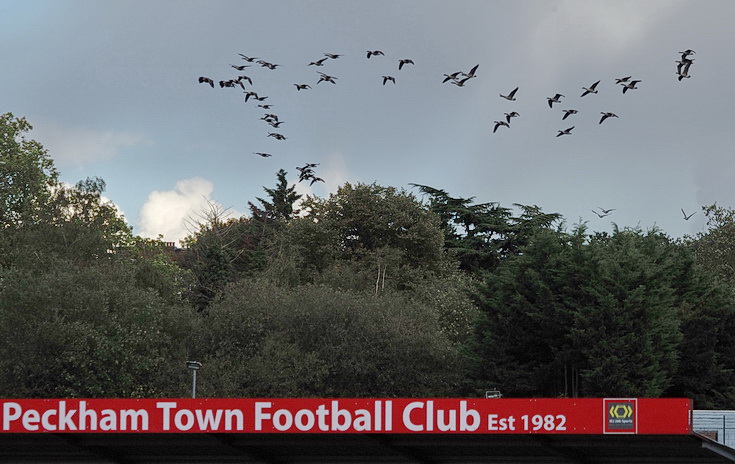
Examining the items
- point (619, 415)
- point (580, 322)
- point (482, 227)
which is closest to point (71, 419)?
point (619, 415)

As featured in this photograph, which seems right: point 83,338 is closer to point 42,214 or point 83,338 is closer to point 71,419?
point 42,214

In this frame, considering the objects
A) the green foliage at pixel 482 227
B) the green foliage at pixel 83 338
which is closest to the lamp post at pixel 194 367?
the green foliage at pixel 83 338

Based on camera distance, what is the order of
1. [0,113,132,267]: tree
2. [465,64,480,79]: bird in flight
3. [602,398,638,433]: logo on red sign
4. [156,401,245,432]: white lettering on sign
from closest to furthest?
[602,398,638,433]: logo on red sign → [156,401,245,432]: white lettering on sign → [465,64,480,79]: bird in flight → [0,113,132,267]: tree

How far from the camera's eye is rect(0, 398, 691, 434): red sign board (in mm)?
20188

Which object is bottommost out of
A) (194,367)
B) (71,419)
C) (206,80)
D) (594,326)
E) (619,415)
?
(71,419)

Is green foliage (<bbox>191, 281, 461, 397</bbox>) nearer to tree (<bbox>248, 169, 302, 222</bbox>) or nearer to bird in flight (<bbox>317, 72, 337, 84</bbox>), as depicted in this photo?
bird in flight (<bbox>317, 72, 337, 84</bbox>)

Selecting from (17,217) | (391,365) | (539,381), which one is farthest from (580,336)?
(17,217)

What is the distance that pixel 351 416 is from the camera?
822 inches

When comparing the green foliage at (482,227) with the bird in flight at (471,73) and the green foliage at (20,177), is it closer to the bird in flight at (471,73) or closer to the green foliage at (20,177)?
the green foliage at (20,177)

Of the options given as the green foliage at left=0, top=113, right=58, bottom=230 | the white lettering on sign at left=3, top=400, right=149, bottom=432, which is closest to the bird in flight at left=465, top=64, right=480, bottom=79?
the white lettering on sign at left=3, top=400, right=149, bottom=432

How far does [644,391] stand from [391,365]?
41.4 ft

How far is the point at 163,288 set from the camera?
65875 millimetres

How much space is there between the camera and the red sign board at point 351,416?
2019 cm

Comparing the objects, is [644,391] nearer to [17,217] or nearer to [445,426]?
[445,426]
